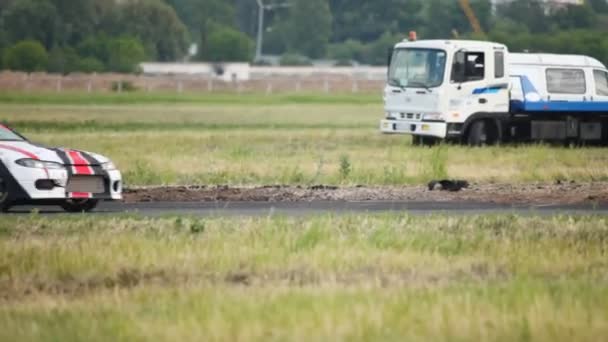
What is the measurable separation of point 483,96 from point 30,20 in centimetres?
8333

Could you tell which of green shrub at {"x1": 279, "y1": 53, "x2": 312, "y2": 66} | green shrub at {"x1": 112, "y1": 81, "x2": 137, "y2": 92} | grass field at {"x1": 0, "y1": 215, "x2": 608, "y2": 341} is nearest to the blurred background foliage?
green shrub at {"x1": 279, "y1": 53, "x2": 312, "y2": 66}

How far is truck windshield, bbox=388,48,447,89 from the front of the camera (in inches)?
1560

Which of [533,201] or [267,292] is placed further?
[533,201]

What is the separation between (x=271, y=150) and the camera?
37.6m

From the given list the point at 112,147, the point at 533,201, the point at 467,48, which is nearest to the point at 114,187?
the point at 533,201

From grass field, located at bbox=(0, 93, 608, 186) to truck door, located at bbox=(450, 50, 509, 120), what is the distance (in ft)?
4.35

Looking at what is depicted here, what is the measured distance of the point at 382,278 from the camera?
1312 cm

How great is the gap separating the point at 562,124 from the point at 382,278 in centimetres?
2834

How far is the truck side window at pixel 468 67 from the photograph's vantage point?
1559 inches

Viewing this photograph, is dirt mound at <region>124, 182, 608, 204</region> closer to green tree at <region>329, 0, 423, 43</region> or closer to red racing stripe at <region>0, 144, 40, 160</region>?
red racing stripe at <region>0, 144, 40, 160</region>

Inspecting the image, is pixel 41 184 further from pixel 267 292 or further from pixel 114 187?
pixel 267 292

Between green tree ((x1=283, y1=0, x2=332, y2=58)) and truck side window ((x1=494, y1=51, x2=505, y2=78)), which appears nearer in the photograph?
truck side window ((x1=494, y1=51, x2=505, y2=78))

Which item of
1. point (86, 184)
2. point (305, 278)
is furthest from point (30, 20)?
point (305, 278)

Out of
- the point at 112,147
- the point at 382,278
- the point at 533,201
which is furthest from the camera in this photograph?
the point at 112,147
